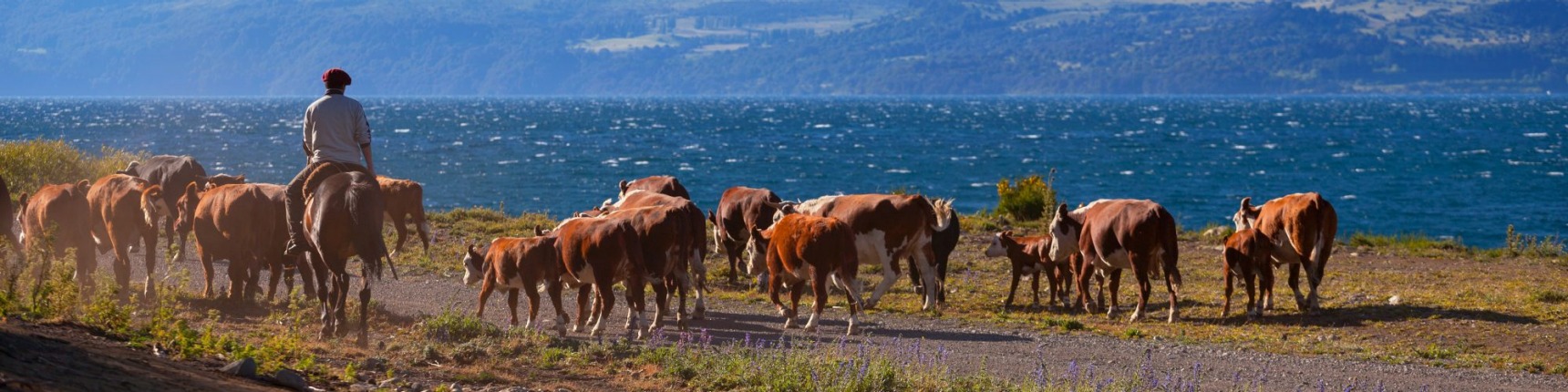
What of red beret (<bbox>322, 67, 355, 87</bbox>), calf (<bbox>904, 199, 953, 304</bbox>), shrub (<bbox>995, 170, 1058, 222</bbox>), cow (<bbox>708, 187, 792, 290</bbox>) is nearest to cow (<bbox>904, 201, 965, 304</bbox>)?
calf (<bbox>904, 199, 953, 304</bbox>)

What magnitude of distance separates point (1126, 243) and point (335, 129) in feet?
27.7

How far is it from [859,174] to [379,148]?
3613cm

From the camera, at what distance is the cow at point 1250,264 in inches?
672

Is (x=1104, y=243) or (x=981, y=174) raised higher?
(x=1104, y=243)

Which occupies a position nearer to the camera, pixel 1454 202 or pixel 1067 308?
pixel 1067 308

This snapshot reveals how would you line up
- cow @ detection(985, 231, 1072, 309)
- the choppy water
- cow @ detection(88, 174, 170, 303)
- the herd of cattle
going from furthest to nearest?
the choppy water → cow @ detection(985, 231, 1072, 309) → cow @ detection(88, 174, 170, 303) → the herd of cattle

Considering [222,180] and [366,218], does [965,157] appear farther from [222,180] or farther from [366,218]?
[366,218]

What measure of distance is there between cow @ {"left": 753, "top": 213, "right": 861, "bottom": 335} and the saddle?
14.3 ft

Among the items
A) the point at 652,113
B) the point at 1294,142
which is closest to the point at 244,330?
the point at 1294,142

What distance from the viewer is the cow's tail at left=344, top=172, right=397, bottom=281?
44.7 feet

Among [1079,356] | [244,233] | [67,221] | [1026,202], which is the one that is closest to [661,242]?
[1079,356]

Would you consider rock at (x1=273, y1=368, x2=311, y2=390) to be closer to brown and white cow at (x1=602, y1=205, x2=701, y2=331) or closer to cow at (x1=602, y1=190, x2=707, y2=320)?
Answer: brown and white cow at (x1=602, y1=205, x2=701, y2=331)

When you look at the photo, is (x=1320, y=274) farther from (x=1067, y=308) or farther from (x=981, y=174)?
(x=981, y=174)

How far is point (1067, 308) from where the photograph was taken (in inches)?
721
